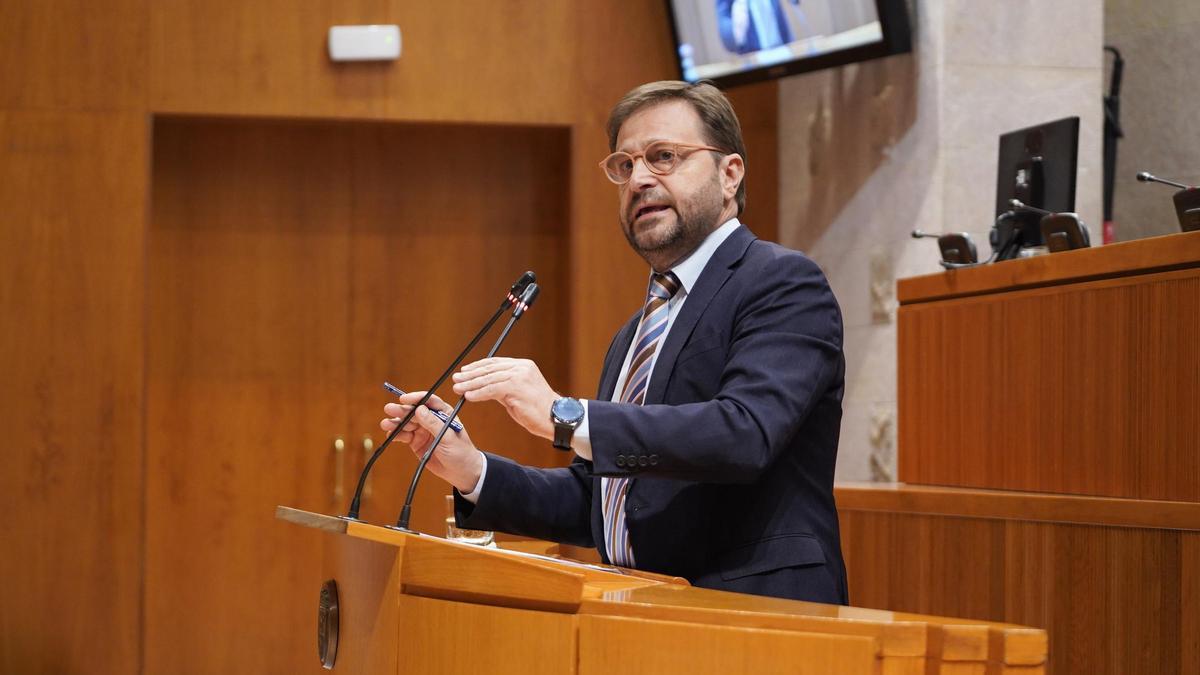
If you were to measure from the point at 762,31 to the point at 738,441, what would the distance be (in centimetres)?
317

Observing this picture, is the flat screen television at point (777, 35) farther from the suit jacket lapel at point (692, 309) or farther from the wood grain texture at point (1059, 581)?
the suit jacket lapel at point (692, 309)

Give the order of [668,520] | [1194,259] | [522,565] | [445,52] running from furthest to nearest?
[445,52]
[1194,259]
[668,520]
[522,565]

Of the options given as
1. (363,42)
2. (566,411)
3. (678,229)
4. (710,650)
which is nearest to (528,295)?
(566,411)

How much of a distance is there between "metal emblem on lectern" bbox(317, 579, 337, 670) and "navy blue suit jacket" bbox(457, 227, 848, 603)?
1.30 ft

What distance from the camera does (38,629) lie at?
16.0 ft

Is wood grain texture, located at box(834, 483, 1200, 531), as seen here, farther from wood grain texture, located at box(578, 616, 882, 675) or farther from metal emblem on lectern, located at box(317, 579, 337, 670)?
metal emblem on lectern, located at box(317, 579, 337, 670)

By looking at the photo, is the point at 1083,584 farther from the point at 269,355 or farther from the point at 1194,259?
the point at 269,355

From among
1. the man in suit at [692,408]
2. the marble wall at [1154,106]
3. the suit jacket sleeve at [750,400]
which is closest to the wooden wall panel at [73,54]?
the man in suit at [692,408]

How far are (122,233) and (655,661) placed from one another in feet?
13.5

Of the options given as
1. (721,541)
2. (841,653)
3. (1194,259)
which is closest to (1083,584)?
(1194,259)

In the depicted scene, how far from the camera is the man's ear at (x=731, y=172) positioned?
2404 mm

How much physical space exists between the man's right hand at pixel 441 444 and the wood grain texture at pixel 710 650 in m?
0.71

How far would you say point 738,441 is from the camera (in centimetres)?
189

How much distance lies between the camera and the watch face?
186 cm
